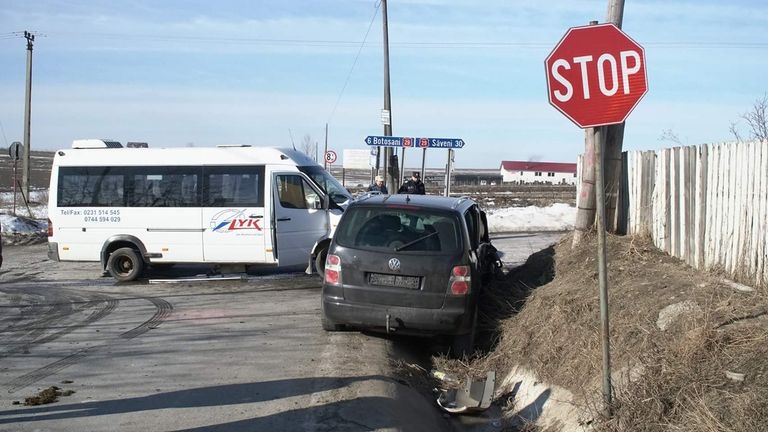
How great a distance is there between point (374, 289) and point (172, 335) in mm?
2565

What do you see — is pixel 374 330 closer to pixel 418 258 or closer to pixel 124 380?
pixel 418 258

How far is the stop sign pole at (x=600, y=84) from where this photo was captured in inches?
209

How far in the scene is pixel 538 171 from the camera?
11238cm

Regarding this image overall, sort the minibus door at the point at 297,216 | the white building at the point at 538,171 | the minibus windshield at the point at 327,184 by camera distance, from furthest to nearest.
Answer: the white building at the point at 538,171, the minibus windshield at the point at 327,184, the minibus door at the point at 297,216

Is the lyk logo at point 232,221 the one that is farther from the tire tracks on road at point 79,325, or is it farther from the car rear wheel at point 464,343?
the car rear wheel at point 464,343

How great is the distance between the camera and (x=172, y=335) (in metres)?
8.90

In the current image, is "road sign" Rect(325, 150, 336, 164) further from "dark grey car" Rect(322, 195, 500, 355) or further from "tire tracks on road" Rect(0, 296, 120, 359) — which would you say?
"dark grey car" Rect(322, 195, 500, 355)

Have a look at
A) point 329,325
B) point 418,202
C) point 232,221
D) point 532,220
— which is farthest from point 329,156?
point 329,325

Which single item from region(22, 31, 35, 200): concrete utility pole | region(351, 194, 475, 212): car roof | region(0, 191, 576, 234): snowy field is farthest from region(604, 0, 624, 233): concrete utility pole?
region(22, 31, 35, 200): concrete utility pole

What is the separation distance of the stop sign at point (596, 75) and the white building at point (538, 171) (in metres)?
105

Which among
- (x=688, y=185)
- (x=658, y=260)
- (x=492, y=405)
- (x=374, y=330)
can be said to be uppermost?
(x=688, y=185)

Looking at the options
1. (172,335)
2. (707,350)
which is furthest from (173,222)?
(707,350)

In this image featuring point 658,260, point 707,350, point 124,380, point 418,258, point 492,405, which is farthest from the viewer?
point 658,260

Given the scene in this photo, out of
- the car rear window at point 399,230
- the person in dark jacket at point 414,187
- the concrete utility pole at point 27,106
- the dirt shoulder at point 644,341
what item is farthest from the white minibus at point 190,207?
the concrete utility pole at point 27,106
